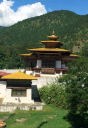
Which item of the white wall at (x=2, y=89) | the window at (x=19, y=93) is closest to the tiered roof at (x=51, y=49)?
the white wall at (x=2, y=89)

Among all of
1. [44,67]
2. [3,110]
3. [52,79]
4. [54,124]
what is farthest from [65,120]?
[44,67]

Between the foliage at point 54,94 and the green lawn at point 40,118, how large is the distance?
120 centimetres

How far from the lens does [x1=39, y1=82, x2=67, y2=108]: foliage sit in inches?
1726

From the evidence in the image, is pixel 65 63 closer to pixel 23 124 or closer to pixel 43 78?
pixel 43 78

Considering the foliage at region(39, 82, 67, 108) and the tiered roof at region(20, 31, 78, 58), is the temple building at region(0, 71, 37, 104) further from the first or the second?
the tiered roof at region(20, 31, 78, 58)

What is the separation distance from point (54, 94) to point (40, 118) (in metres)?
7.34

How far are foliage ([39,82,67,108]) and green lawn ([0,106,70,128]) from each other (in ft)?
3.94

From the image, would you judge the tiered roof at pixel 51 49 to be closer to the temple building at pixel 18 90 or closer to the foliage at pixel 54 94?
the foliage at pixel 54 94

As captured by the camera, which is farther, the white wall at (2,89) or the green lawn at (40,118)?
the white wall at (2,89)

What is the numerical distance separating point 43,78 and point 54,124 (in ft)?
44.7

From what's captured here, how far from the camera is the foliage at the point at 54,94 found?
43834 mm

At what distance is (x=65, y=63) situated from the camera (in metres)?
54.7

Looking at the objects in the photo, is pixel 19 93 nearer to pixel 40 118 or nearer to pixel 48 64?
pixel 40 118

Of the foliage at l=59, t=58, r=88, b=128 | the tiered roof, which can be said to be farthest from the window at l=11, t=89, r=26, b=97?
the foliage at l=59, t=58, r=88, b=128
